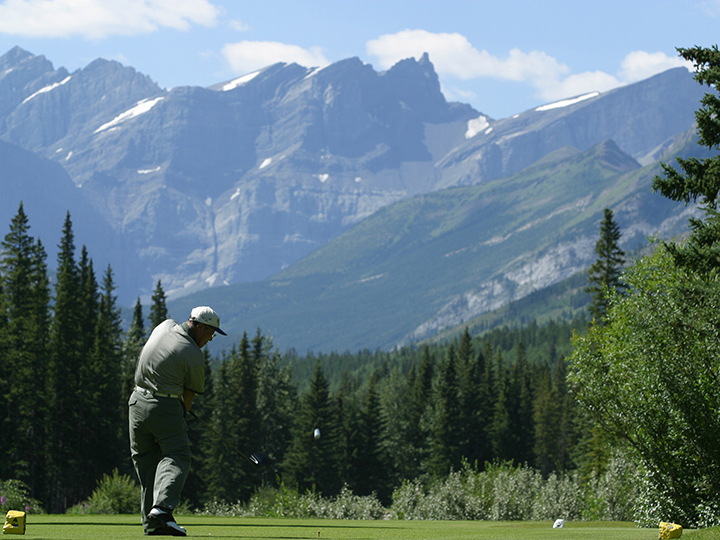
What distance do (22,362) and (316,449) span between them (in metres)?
35.0

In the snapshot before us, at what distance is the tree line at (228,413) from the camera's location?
A: 6103 centimetres

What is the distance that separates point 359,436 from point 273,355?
81.6ft

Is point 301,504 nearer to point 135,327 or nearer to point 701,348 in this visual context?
point 701,348

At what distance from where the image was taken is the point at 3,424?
56.0m

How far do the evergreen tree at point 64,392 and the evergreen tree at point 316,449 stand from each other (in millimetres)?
23891

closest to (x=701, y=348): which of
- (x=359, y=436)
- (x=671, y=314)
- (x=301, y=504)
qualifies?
(x=671, y=314)

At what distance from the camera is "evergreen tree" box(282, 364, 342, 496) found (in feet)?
276

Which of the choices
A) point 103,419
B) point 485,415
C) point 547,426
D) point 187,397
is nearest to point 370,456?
point 485,415

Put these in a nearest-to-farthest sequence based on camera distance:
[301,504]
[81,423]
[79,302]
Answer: [301,504], [81,423], [79,302]

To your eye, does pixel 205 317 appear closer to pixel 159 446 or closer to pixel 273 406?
pixel 159 446

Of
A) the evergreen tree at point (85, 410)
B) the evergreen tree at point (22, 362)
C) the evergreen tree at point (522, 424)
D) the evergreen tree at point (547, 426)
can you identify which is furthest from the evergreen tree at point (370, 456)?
the evergreen tree at point (22, 362)

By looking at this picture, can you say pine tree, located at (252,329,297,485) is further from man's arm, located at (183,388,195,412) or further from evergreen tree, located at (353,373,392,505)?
man's arm, located at (183,388,195,412)

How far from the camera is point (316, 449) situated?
84375 mm

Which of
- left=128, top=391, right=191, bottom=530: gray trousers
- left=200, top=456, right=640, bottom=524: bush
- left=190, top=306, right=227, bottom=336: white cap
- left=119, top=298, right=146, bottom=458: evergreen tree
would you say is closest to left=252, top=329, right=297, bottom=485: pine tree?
left=119, top=298, right=146, bottom=458: evergreen tree
